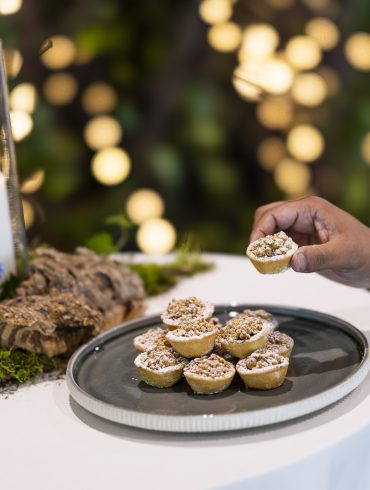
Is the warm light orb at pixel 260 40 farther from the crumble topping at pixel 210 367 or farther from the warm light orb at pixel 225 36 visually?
the crumble topping at pixel 210 367

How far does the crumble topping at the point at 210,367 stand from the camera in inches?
35.5

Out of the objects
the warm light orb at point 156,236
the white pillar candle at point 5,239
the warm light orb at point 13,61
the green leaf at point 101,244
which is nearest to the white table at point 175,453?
the white pillar candle at point 5,239

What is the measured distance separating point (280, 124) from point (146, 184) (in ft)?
2.17

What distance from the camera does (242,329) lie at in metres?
0.95

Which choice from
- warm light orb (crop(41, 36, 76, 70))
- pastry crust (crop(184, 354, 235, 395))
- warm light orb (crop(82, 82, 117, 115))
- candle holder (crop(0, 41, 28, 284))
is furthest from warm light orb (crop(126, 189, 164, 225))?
pastry crust (crop(184, 354, 235, 395))

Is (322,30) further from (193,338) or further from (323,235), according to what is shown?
(193,338)

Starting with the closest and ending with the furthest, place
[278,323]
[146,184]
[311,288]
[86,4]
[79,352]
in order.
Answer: [79,352] → [278,323] → [311,288] → [86,4] → [146,184]

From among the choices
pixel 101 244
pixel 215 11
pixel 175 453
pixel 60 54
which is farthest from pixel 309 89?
pixel 175 453

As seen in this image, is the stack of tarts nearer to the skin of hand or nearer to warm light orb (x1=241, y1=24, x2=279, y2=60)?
the skin of hand

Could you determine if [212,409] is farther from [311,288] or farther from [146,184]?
[146,184]

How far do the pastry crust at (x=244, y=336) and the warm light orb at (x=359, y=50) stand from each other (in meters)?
2.31

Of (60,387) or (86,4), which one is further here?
(86,4)

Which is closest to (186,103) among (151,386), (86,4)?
(86,4)

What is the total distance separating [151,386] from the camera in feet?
3.12
